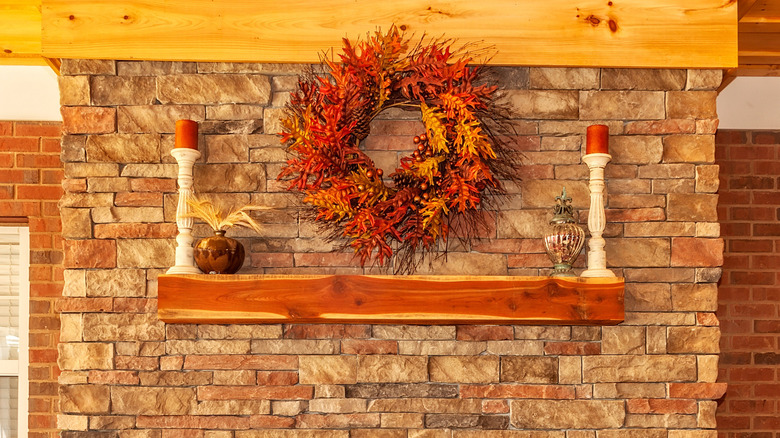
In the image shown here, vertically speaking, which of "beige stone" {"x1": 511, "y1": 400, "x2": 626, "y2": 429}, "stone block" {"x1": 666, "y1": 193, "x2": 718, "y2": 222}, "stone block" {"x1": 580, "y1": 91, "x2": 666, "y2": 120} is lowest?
"beige stone" {"x1": 511, "y1": 400, "x2": 626, "y2": 429}

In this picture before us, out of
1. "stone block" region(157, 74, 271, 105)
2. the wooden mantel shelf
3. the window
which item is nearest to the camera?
the wooden mantel shelf

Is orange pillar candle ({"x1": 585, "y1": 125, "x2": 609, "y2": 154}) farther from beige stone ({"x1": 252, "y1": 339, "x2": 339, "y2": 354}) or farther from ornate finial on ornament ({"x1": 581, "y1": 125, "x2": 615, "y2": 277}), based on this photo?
beige stone ({"x1": 252, "y1": 339, "x2": 339, "y2": 354})

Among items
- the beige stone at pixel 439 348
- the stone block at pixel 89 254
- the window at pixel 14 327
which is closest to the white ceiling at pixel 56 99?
the window at pixel 14 327

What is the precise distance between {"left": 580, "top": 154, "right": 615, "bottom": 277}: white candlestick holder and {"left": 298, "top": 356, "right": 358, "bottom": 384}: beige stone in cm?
87

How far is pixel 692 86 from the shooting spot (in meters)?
2.44

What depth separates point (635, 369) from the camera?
Result: 235cm

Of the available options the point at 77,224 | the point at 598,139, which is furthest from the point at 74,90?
the point at 598,139

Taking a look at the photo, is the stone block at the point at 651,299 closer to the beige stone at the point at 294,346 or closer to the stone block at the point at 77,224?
the beige stone at the point at 294,346

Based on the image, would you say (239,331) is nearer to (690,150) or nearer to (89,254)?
(89,254)

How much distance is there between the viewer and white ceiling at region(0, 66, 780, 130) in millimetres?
3268

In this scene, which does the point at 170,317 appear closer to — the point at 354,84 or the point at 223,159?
the point at 223,159

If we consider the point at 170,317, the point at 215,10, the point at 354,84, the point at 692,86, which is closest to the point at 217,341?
the point at 170,317

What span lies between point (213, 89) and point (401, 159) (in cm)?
75

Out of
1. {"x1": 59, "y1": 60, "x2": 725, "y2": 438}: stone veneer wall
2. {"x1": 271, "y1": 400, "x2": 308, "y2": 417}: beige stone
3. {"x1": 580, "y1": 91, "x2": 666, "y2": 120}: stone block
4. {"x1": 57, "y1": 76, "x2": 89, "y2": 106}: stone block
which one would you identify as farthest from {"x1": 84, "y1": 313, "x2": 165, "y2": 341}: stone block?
{"x1": 580, "y1": 91, "x2": 666, "y2": 120}: stone block
